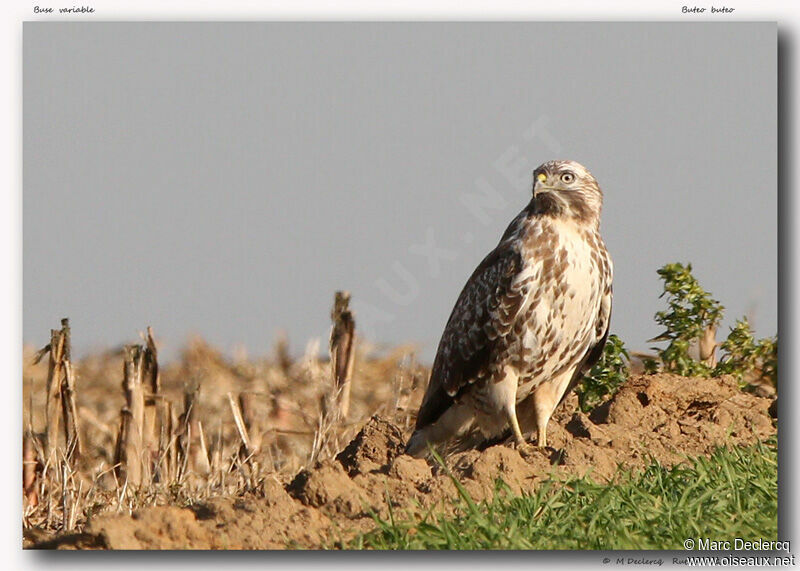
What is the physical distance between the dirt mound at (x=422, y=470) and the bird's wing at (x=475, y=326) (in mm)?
424

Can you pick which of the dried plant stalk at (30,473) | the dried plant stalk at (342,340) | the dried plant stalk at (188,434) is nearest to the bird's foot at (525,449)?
the dried plant stalk at (342,340)

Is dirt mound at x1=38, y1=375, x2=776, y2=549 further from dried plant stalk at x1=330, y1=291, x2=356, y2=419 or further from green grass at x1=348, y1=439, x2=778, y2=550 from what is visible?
dried plant stalk at x1=330, y1=291, x2=356, y2=419

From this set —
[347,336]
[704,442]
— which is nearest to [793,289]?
[704,442]

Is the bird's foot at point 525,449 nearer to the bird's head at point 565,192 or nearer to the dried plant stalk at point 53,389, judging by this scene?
the bird's head at point 565,192

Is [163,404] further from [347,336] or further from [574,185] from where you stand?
[574,185]

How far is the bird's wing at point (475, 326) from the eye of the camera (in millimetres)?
7449

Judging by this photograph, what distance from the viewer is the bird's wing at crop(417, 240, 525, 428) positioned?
7449mm

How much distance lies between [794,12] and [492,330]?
2.51m

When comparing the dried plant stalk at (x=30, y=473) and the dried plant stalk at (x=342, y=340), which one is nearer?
the dried plant stalk at (x=30, y=473)

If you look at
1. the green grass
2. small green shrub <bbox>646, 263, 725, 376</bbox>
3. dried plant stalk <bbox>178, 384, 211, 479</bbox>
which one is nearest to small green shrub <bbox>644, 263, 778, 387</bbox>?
small green shrub <bbox>646, 263, 725, 376</bbox>

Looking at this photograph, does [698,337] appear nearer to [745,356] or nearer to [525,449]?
[745,356]

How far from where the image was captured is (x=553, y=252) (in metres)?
7.34

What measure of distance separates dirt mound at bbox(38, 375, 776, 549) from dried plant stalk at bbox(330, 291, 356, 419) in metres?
1.14

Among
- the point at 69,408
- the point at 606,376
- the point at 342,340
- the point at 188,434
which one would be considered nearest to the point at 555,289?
the point at 606,376
